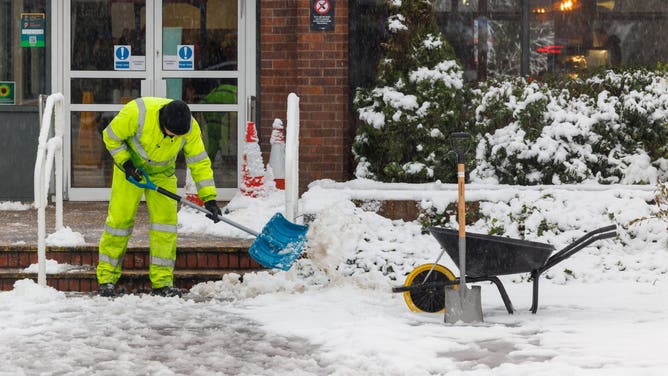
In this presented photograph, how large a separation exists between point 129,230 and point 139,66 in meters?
5.02

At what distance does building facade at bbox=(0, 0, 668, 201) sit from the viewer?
1401 centimetres

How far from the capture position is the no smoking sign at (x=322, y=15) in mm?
13461

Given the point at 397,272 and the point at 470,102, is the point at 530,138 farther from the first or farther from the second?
the point at 397,272

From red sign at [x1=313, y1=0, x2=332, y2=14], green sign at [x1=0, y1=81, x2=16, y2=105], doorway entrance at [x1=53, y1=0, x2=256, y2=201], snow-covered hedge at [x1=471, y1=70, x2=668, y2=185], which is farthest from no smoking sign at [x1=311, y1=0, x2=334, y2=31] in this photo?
green sign at [x1=0, y1=81, x2=16, y2=105]

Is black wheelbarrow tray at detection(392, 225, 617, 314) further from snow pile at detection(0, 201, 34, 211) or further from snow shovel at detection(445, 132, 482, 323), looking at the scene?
snow pile at detection(0, 201, 34, 211)

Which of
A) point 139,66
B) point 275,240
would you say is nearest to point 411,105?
point 139,66

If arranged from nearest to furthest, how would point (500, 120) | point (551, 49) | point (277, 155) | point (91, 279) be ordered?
point (91, 279) < point (500, 120) < point (277, 155) < point (551, 49)

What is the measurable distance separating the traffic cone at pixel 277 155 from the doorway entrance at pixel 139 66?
3.56ft

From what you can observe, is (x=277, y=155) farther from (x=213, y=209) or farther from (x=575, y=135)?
(x=213, y=209)

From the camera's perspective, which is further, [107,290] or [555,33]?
[555,33]

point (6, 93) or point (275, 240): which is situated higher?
point (6, 93)

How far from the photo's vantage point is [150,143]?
9305mm

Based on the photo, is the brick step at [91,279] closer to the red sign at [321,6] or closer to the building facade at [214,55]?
the building facade at [214,55]

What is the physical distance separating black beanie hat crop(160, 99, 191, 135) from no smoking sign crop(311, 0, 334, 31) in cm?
461
